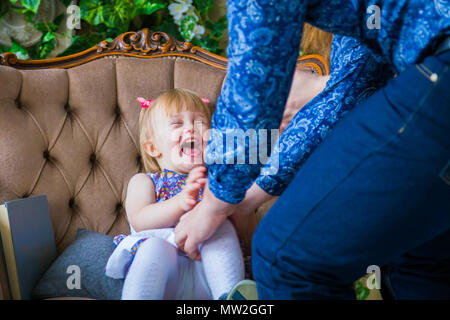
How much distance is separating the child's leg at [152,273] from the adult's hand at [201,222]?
0.04 m

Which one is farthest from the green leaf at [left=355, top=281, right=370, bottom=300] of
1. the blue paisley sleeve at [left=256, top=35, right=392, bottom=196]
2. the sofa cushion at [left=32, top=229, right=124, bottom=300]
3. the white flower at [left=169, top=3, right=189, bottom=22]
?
the white flower at [left=169, top=3, right=189, bottom=22]

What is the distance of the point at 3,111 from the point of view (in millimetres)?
1142

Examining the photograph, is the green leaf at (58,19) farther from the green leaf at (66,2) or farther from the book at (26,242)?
the book at (26,242)

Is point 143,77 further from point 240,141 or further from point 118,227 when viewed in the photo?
point 240,141

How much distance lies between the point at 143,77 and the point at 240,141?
2.91 ft

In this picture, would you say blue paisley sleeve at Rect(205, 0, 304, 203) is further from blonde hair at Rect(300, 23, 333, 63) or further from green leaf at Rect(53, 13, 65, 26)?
green leaf at Rect(53, 13, 65, 26)

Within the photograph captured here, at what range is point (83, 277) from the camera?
3.29 feet

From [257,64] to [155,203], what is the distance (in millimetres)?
653

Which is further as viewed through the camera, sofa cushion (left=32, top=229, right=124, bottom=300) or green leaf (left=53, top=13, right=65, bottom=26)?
green leaf (left=53, top=13, right=65, bottom=26)

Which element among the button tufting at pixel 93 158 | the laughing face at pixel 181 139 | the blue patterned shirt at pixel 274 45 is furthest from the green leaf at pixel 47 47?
the blue patterned shirt at pixel 274 45

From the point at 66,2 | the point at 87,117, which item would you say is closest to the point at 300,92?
the point at 87,117

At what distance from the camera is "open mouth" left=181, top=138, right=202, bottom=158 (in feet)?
3.72

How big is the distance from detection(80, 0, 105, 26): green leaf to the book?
1016 millimetres
